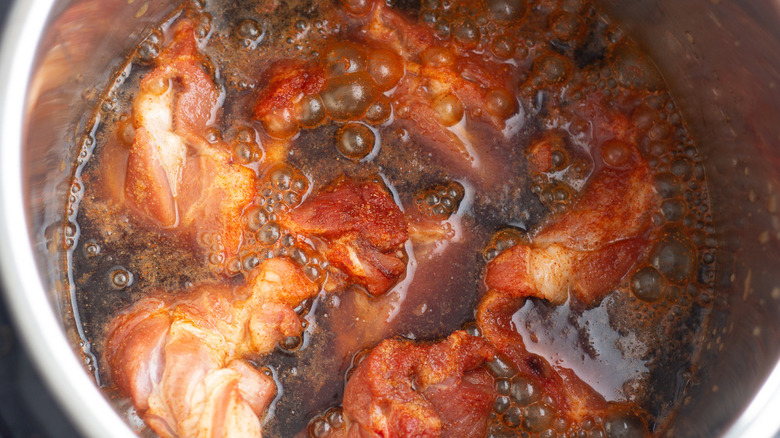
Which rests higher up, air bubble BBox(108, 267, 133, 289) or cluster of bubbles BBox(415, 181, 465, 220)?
cluster of bubbles BBox(415, 181, 465, 220)

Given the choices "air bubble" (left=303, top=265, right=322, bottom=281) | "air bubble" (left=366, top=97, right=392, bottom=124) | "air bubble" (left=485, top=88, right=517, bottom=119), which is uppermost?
"air bubble" (left=485, top=88, right=517, bottom=119)

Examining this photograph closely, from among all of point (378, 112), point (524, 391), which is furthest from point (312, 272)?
point (524, 391)

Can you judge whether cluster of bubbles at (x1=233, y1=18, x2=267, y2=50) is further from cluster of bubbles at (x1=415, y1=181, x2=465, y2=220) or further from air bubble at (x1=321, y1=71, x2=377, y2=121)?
cluster of bubbles at (x1=415, y1=181, x2=465, y2=220)

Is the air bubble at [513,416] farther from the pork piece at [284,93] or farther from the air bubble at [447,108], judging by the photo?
the pork piece at [284,93]

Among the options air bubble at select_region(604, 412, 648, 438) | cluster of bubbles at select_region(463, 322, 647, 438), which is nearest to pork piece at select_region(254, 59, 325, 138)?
cluster of bubbles at select_region(463, 322, 647, 438)

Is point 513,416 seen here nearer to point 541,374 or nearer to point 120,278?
point 541,374

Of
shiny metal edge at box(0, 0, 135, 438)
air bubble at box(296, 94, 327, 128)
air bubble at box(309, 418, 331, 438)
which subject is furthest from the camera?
air bubble at box(296, 94, 327, 128)

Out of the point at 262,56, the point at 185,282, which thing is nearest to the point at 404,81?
the point at 262,56
